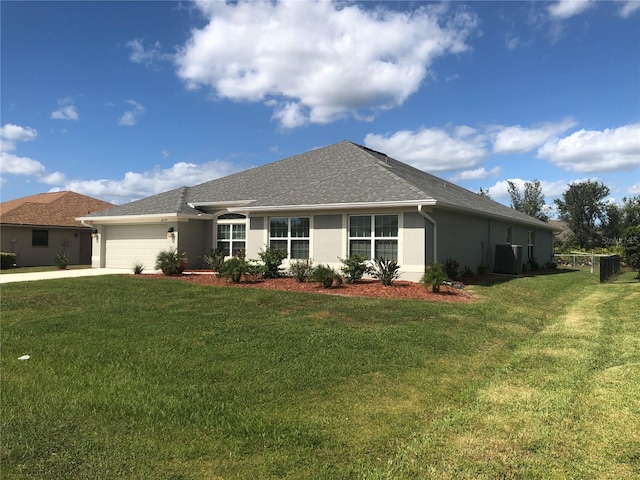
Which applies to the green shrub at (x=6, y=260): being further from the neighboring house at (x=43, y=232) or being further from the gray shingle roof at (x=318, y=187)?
the gray shingle roof at (x=318, y=187)

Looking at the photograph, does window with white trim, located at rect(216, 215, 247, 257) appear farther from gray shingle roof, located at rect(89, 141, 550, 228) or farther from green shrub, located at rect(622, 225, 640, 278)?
green shrub, located at rect(622, 225, 640, 278)

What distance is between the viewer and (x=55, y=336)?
7.86 m

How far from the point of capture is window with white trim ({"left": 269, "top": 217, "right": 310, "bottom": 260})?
16.9 m

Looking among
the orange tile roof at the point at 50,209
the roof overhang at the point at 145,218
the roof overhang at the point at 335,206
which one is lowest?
the roof overhang at the point at 145,218

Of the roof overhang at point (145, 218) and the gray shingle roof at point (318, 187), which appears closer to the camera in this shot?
the gray shingle roof at point (318, 187)

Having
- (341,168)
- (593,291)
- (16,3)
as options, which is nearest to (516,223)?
(593,291)

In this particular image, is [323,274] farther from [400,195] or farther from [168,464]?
[168,464]

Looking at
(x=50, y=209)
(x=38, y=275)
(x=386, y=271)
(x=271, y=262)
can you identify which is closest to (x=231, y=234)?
(x=271, y=262)

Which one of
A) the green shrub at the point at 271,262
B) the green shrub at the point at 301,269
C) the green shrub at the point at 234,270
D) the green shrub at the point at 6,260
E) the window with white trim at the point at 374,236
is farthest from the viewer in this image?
the green shrub at the point at 6,260

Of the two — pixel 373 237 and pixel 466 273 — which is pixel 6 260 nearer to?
pixel 373 237

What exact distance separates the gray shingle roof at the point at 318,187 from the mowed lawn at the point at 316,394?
6567mm

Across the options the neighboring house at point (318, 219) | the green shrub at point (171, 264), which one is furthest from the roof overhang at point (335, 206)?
the green shrub at point (171, 264)

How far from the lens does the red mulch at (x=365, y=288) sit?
12.1 metres

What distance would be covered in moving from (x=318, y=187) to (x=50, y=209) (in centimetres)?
1925
